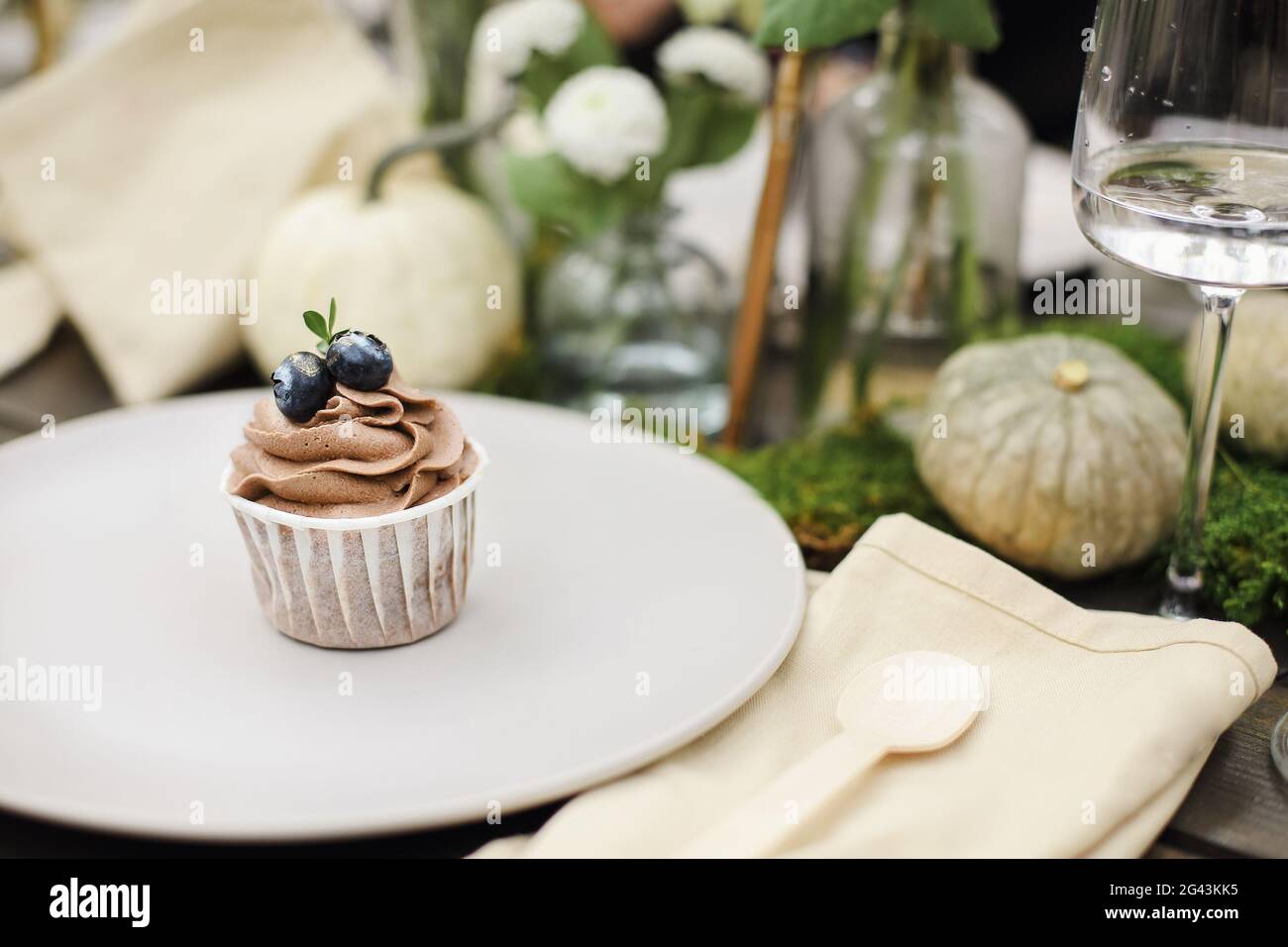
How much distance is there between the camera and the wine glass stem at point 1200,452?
96 cm

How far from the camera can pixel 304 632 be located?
0.96m

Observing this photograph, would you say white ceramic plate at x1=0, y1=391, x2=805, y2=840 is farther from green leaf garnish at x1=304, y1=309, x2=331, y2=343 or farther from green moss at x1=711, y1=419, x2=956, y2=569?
green leaf garnish at x1=304, y1=309, x2=331, y2=343

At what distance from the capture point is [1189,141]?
0.89 m

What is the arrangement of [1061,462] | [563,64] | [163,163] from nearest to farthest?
[1061,462], [563,64], [163,163]

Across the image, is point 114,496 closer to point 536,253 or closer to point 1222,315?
point 536,253

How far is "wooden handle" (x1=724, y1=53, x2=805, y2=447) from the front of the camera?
1.31m

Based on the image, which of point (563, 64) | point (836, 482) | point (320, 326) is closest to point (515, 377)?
point (563, 64)

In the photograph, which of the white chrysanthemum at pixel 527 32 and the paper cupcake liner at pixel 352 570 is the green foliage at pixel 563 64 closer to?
the white chrysanthemum at pixel 527 32

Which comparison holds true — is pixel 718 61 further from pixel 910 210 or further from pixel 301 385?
pixel 301 385

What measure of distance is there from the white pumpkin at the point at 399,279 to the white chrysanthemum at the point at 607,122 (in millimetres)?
199

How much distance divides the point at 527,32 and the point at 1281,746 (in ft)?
3.33

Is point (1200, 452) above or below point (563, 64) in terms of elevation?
below

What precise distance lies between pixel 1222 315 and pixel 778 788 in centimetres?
50

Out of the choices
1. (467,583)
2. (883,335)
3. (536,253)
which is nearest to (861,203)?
(883,335)
